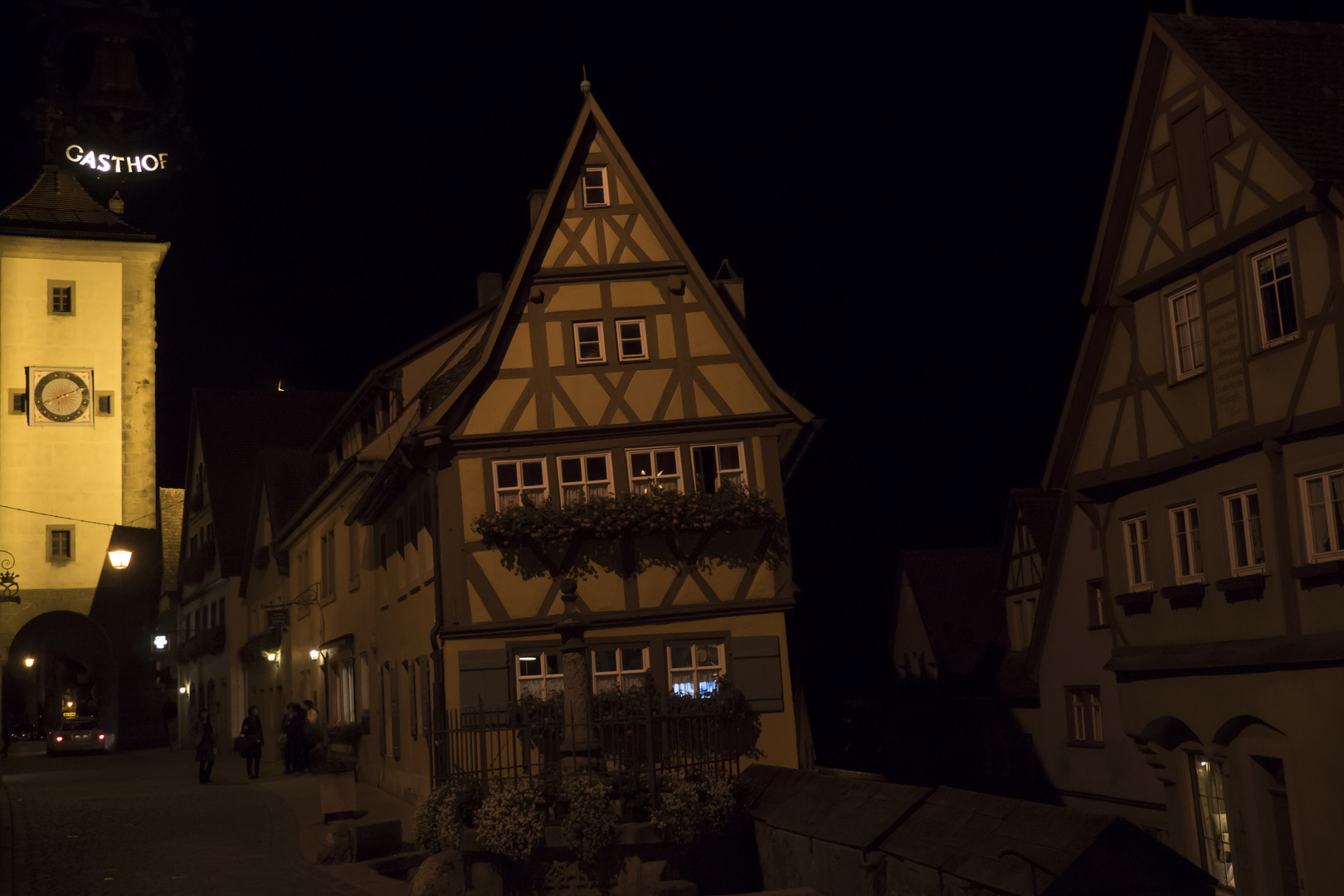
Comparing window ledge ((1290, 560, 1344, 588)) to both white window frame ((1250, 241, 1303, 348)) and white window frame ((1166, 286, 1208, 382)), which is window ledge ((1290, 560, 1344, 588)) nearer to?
white window frame ((1250, 241, 1303, 348))

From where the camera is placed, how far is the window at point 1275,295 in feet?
58.7

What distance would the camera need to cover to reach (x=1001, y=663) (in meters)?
39.9

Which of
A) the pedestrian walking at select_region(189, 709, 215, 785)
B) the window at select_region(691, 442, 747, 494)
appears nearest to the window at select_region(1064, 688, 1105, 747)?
the window at select_region(691, 442, 747, 494)

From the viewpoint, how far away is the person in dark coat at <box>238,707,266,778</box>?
33.5 metres

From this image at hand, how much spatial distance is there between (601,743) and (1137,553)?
8733 mm

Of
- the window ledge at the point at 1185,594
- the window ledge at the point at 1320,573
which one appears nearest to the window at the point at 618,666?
the window ledge at the point at 1185,594

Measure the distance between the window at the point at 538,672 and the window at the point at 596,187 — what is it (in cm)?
740

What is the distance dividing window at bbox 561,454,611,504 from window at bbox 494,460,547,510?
0.34m

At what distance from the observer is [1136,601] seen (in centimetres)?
2148

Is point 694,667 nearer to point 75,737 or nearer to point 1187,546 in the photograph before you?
point 1187,546

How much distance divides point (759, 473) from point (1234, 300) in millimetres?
8064

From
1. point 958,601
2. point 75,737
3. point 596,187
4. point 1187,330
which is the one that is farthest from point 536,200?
point 75,737

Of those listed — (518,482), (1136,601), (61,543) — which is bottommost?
(1136,601)

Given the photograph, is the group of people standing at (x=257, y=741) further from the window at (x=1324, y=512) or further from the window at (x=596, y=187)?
the window at (x=1324, y=512)
